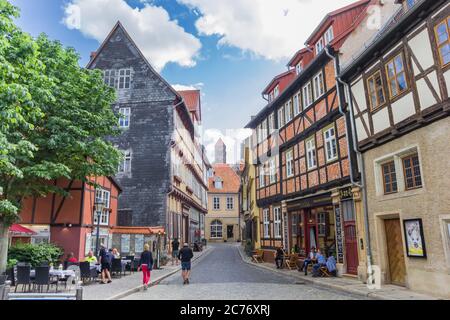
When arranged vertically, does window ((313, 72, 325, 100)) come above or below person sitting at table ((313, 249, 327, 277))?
above

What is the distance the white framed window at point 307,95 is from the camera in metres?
17.1

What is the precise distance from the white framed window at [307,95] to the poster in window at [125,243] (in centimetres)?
1208

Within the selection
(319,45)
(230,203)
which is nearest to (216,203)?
(230,203)

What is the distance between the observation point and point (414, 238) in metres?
10.1

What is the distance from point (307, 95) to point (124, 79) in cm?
1417

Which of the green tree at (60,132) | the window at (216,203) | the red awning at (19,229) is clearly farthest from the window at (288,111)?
the window at (216,203)

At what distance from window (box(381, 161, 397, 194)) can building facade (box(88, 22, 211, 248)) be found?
586 inches

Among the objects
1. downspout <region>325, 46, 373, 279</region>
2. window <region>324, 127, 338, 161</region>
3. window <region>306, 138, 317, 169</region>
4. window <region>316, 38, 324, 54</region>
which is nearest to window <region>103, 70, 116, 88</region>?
Answer: window <region>316, 38, 324, 54</region>

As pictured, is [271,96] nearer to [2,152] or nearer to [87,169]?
[87,169]

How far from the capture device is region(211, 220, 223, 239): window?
54.5 meters

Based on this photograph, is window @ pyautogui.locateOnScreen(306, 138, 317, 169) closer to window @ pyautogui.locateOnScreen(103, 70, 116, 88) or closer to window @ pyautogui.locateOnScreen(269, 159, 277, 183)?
window @ pyautogui.locateOnScreen(269, 159, 277, 183)

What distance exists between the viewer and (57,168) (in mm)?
12328
